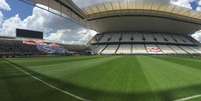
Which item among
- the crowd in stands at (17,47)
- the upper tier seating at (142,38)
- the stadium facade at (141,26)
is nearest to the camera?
the crowd in stands at (17,47)

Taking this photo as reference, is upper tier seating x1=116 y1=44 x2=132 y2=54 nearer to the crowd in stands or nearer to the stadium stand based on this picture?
the stadium stand

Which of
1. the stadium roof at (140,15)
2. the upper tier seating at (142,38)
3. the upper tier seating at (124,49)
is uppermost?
the stadium roof at (140,15)

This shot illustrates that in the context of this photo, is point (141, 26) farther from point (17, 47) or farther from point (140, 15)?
point (17, 47)

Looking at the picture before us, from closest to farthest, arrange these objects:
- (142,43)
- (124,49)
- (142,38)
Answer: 1. (124,49)
2. (142,43)
3. (142,38)

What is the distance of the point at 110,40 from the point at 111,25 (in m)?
5.24

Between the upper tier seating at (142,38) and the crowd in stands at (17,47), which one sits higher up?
the upper tier seating at (142,38)

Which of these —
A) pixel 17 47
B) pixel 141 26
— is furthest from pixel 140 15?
pixel 17 47

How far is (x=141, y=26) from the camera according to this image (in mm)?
83375

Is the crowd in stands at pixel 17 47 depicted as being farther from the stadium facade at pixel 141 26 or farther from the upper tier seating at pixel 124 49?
the upper tier seating at pixel 124 49

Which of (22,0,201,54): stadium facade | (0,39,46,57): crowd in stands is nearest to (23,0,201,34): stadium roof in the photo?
(22,0,201,54): stadium facade

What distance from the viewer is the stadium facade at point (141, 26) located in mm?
71875

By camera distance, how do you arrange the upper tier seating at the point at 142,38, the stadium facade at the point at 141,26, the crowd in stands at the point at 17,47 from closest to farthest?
the crowd in stands at the point at 17,47 → the stadium facade at the point at 141,26 → the upper tier seating at the point at 142,38

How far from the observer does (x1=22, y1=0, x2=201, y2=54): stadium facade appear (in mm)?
71875

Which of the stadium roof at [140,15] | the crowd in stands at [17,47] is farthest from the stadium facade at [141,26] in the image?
the crowd in stands at [17,47]
